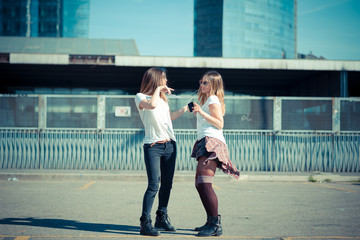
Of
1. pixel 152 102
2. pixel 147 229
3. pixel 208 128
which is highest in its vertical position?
pixel 152 102

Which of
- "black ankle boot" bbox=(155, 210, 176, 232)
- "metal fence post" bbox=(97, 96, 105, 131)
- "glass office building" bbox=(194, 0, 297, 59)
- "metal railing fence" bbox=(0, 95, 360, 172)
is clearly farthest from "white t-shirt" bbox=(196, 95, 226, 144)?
"glass office building" bbox=(194, 0, 297, 59)

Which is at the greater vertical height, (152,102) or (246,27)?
(246,27)

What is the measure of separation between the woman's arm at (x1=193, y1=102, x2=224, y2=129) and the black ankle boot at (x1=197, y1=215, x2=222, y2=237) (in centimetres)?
101

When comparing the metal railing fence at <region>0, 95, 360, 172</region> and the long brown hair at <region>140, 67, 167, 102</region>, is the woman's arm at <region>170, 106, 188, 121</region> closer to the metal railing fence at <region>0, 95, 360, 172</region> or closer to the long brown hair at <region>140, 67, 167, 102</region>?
the long brown hair at <region>140, 67, 167, 102</region>

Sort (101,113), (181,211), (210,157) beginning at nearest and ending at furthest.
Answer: (210,157) → (181,211) → (101,113)

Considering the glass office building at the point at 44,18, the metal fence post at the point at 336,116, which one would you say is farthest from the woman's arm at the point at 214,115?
the glass office building at the point at 44,18

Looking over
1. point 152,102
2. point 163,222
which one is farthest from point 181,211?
point 152,102

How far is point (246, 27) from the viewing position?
12194 centimetres

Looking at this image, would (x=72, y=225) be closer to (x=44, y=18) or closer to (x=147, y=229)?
(x=147, y=229)

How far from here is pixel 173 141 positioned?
4.55m

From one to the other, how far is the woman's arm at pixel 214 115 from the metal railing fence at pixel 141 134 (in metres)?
6.80

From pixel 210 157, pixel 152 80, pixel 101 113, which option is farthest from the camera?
pixel 101 113

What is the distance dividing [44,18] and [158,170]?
345ft

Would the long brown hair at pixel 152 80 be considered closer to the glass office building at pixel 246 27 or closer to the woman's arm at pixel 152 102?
the woman's arm at pixel 152 102
